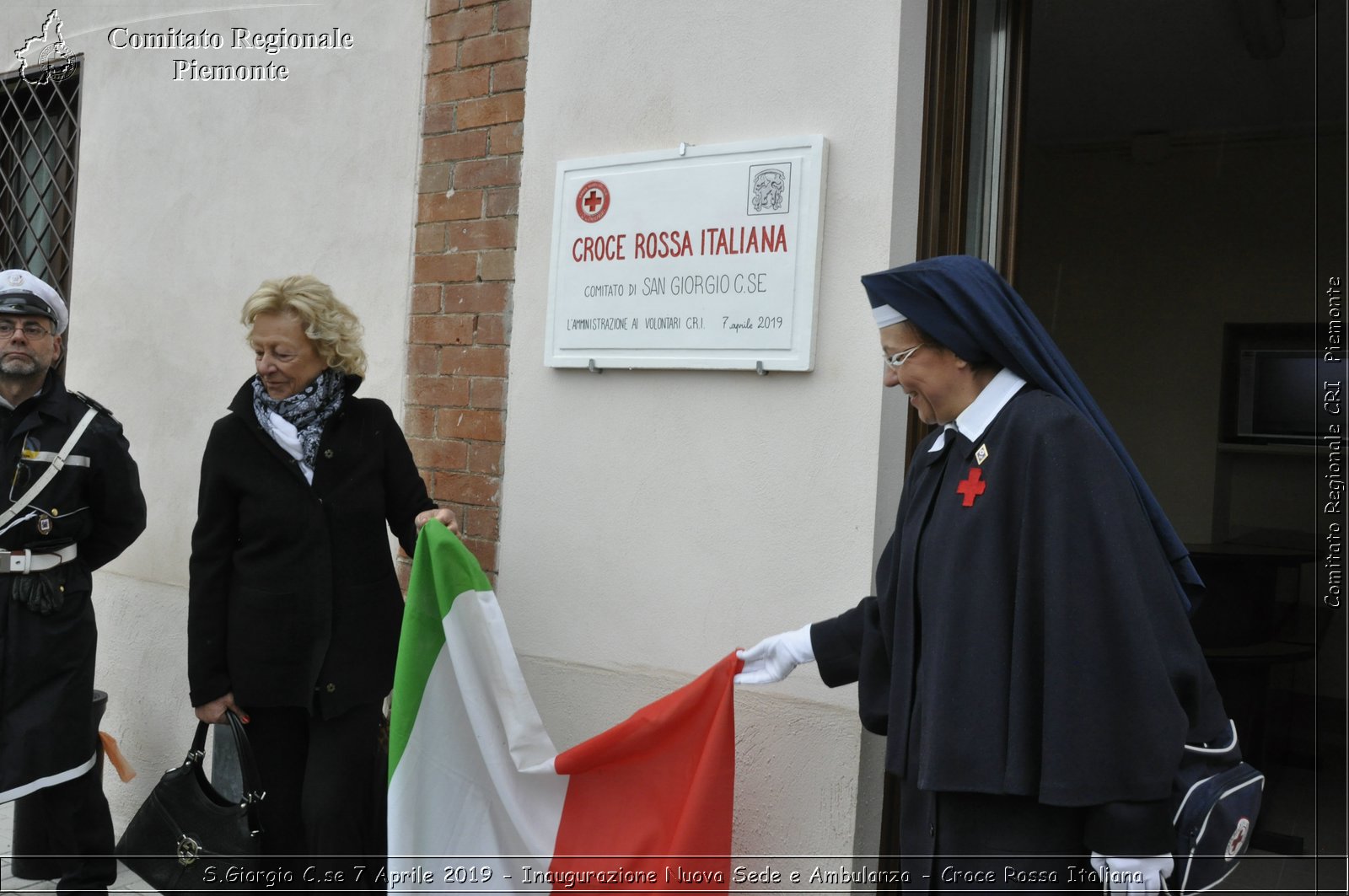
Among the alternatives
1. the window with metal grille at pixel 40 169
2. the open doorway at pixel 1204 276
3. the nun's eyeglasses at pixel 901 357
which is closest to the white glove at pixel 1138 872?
the nun's eyeglasses at pixel 901 357

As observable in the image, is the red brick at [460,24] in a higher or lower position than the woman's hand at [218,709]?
higher

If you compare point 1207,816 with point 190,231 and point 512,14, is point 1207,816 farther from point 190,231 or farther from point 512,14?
point 190,231

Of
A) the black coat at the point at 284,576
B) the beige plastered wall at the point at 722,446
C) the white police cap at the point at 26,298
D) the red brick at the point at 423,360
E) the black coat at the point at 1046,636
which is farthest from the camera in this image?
the red brick at the point at 423,360

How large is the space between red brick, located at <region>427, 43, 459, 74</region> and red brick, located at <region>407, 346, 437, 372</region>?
40.8 inches

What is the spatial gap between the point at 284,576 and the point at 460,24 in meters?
2.14

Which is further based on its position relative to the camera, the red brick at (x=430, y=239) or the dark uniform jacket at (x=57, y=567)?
the red brick at (x=430, y=239)

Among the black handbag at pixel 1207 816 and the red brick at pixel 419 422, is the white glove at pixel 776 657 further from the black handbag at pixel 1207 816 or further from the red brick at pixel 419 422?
the red brick at pixel 419 422

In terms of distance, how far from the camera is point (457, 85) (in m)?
4.40

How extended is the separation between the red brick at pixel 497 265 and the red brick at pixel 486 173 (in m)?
0.25

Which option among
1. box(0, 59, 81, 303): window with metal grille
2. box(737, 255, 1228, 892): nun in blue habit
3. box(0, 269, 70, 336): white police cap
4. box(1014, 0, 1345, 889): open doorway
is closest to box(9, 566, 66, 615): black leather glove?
Answer: box(0, 269, 70, 336): white police cap

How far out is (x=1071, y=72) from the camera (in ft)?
20.8

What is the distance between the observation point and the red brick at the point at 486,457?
165 inches

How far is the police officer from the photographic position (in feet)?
12.7

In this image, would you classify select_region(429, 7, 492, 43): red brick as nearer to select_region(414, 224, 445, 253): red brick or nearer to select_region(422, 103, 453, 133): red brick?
select_region(422, 103, 453, 133): red brick
